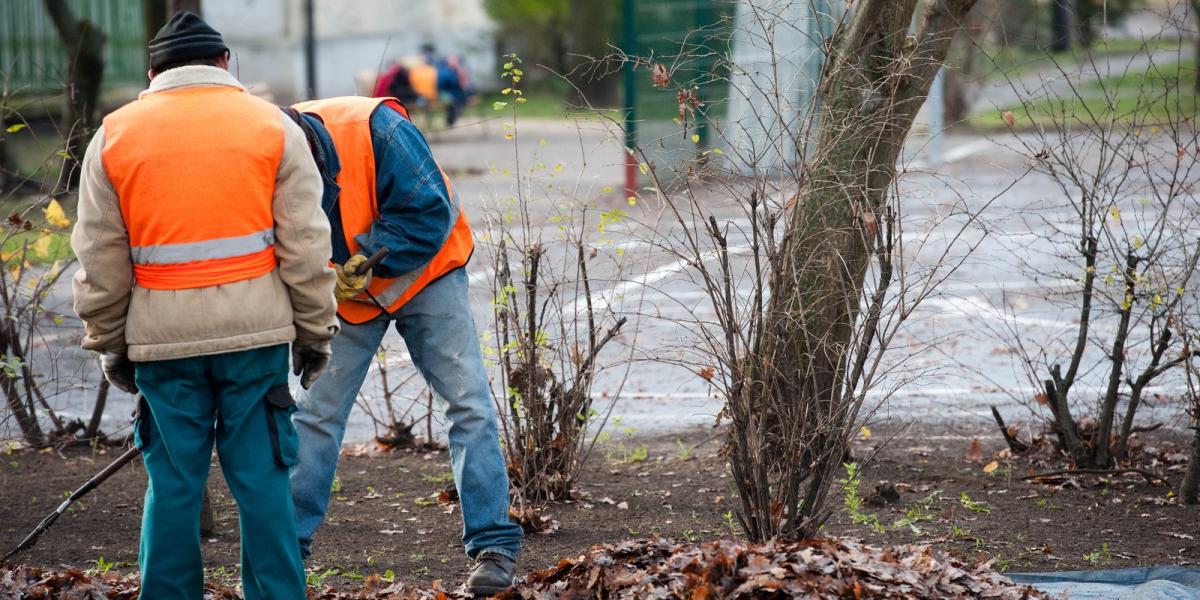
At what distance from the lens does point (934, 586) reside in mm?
3625

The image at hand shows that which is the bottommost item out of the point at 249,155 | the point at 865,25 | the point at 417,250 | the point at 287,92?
the point at 287,92

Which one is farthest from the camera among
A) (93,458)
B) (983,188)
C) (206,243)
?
(983,188)

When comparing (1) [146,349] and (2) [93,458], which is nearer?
(1) [146,349]

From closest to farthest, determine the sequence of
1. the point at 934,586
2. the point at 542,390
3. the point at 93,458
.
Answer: the point at 934,586 < the point at 542,390 < the point at 93,458

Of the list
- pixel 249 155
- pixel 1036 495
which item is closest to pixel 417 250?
pixel 249 155

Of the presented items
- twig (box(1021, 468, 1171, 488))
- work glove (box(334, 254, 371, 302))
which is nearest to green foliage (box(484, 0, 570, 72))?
twig (box(1021, 468, 1171, 488))

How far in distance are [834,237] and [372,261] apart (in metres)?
1.59

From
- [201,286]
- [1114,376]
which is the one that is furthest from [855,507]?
[201,286]

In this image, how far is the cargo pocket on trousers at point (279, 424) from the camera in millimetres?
3396

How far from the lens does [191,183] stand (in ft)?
10.6

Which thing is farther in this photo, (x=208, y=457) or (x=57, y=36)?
→ (x=57, y=36)

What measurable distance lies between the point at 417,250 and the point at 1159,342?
297 centimetres

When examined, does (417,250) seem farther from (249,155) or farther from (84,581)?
(84,581)

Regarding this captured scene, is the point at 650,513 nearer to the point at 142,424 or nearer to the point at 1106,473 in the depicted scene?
the point at 1106,473
